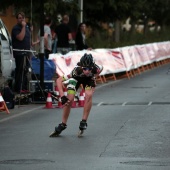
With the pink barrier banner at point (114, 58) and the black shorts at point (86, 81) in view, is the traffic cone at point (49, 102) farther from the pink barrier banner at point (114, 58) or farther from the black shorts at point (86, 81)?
the black shorts at point (86, 81)

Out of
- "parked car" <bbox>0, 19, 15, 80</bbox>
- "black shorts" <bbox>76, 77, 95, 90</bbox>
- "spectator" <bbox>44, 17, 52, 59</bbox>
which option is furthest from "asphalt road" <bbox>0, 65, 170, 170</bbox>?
"spectator" <bbox>44, 17, 52, 59</bbox>

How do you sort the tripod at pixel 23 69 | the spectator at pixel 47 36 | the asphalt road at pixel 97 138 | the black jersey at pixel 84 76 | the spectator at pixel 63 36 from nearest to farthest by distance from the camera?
the asphalt road at pixel 97 138 < the black jersey at pixel 84 76 < the tripod at pixel 23 69 < the spectator at pixel 47 36 < the spectator at pixel 63 36

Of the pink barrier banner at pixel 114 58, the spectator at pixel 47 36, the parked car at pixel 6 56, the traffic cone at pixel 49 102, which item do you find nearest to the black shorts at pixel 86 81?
the traffic cone at pixel 49 102

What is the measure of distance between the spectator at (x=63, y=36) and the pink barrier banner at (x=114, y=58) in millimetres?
701

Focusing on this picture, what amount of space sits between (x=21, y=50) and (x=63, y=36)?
558 cm

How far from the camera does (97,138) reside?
12.0 metres

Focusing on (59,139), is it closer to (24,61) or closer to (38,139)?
(38,139)

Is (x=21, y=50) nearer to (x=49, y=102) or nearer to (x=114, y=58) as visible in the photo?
(x=49, y=102)

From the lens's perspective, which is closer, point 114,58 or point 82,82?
point 82,82

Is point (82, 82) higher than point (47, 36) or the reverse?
the reverse

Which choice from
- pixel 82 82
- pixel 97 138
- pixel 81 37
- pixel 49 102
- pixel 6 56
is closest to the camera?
pixel 97 138

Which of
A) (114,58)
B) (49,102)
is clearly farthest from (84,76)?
(114,58)

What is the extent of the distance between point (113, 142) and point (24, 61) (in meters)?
7.39

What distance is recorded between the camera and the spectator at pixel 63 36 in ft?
79.6
